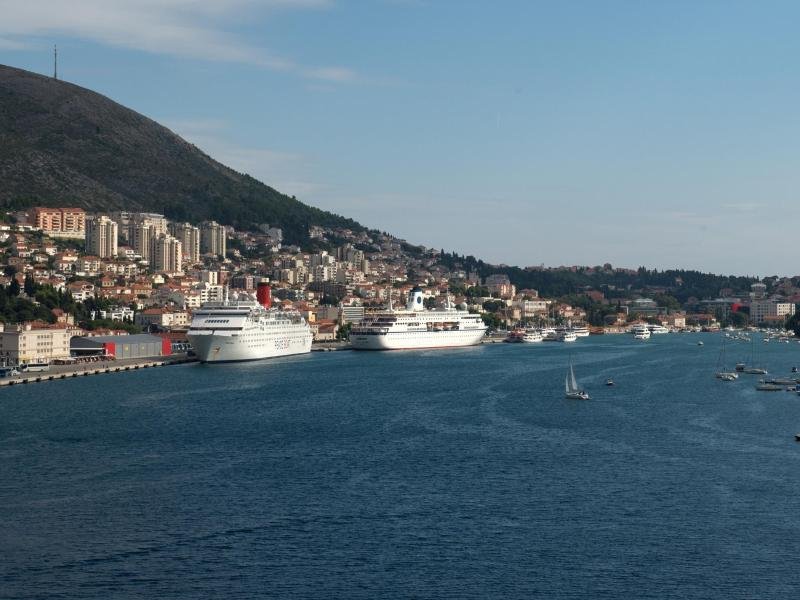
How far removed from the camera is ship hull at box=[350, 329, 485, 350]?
273 ft

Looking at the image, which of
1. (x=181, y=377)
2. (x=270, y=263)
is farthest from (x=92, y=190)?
(x=181, y=377)

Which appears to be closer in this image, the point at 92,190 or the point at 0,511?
the point at 0,511

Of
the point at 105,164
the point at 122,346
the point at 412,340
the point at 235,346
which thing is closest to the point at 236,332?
the point at 235,346

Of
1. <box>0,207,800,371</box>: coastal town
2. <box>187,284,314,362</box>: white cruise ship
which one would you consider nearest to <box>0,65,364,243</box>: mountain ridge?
<box>0,207,800,371</box>: coastal town

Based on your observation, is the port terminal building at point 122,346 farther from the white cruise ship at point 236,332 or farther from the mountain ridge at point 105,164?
the mountain ridge at point 105,164

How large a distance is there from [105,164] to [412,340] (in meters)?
77.8

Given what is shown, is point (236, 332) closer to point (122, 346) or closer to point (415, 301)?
point (122, 346)

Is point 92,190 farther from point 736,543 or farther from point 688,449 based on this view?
point 736,543

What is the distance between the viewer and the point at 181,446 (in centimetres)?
3225

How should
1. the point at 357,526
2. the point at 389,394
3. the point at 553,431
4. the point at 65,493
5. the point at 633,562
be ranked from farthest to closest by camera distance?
the point at 389,394, the point at 553,431, the point at 65,493, the point at 357,526, the point at 633,562

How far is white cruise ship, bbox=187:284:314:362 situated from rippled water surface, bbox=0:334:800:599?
17.8 m

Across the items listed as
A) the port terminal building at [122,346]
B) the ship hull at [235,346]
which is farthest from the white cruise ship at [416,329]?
the port terminal building at [122,346]

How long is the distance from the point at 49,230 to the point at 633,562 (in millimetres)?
100960

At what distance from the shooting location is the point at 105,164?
499 feet
